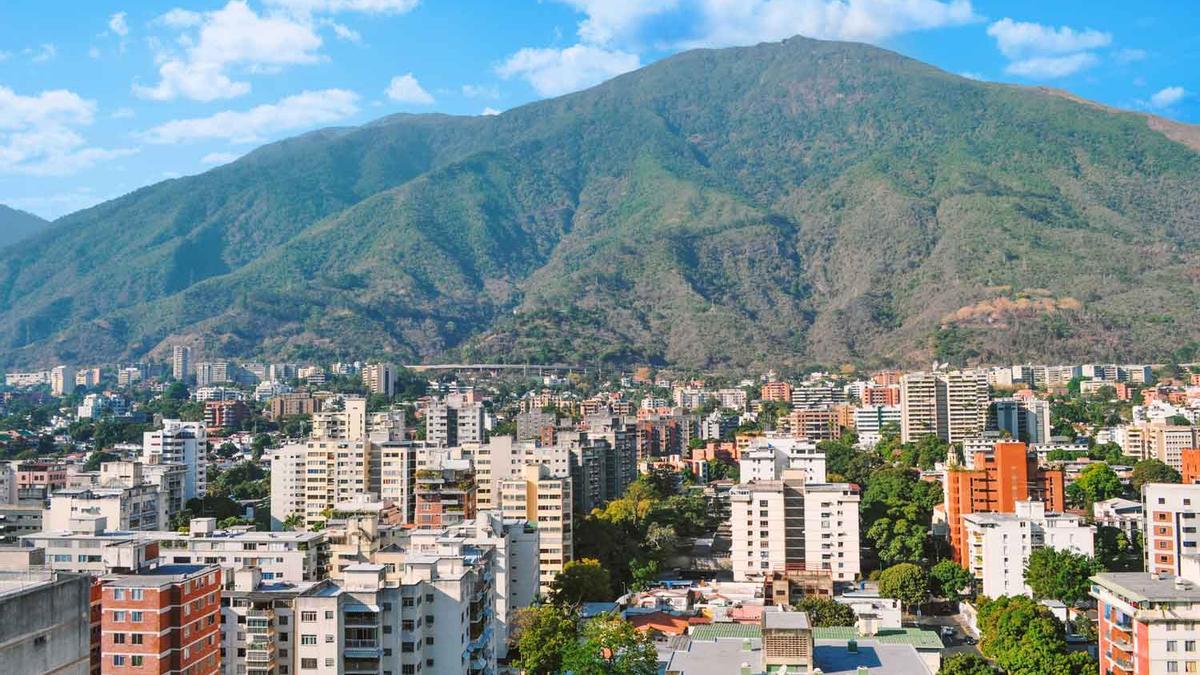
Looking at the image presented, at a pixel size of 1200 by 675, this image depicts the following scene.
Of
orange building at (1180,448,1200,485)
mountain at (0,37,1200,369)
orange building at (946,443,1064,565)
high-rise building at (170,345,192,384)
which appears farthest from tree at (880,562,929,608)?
high-rise building at (170,345,192,384)

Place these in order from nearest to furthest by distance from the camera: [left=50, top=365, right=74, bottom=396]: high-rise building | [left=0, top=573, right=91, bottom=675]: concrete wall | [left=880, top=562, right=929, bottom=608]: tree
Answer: [left=0, top=573, right=91, bottom=675]: concrete wall → [left=880, top=562, right=929, bottom=608]: tree → [left=50, top=365, right=74, bottom=396]: high-rise building

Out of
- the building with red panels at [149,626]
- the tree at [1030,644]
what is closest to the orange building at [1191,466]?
the tree at [1030,644]

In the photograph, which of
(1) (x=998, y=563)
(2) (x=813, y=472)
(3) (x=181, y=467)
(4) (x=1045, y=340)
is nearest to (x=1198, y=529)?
(1) (x=998, y=563)

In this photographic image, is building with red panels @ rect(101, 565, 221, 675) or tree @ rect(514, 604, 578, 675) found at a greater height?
building with red panels @ rect(101, 565, 221, 675)

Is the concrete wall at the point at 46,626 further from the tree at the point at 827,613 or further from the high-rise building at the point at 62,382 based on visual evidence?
the high-rise building at the point at 62,382

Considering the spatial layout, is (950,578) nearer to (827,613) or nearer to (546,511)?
(827,613)

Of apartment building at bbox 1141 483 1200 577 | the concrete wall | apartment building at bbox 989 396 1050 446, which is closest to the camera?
the concrete wall

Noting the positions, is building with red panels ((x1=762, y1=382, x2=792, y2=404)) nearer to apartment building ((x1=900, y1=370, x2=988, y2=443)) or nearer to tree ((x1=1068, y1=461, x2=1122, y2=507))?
apartment building ((x1=900, y1=370, x2=988, y2=443))

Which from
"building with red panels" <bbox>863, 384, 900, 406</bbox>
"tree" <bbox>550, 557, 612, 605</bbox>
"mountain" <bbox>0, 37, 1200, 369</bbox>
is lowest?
"tree" <bbox>550, 557, 612, 605</bbox>
